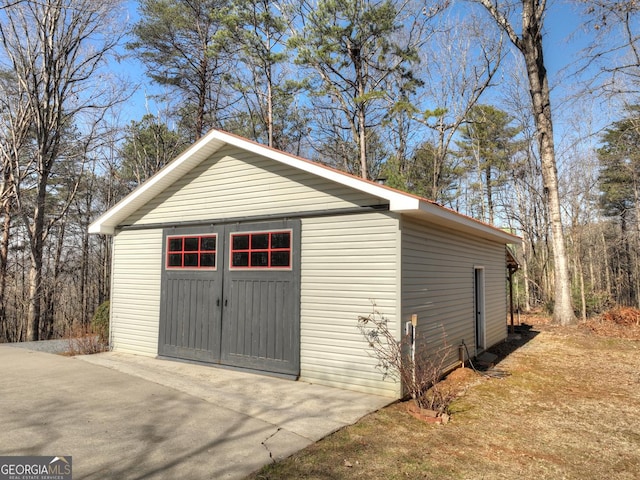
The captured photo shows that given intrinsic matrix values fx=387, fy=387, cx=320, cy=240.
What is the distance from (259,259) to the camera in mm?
6492

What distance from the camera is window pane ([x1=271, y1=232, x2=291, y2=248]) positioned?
245 inches

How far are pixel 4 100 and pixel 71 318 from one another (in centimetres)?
1003

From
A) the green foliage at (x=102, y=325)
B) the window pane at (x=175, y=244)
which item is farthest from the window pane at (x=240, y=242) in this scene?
the green foliage at (x=102, y=325)

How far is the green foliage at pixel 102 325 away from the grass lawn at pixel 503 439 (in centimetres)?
718

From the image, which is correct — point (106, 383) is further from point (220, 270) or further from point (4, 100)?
point (4, 100)

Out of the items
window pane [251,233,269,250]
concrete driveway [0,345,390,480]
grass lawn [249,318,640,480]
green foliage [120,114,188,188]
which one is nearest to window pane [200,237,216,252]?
window pane [251,233,269,250]

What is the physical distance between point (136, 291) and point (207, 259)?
2153mm

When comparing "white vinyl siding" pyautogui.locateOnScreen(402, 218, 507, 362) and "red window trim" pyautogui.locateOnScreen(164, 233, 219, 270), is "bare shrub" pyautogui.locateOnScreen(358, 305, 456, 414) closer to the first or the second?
"white vinyl siding" pyautogui.locateOnScreen(402, 218, 507, 362)

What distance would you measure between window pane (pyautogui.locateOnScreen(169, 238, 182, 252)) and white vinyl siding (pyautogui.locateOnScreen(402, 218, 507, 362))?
177 inches

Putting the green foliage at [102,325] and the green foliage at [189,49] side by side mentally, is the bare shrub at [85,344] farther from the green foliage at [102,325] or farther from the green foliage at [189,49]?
the green foliage at [189,49]

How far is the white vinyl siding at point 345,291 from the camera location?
5.30m

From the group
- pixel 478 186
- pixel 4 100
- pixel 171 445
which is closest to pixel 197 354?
pixel 171 445

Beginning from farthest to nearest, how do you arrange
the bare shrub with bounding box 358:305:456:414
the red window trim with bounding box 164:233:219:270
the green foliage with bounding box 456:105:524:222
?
the green foliage with bounding box 456:105:524:222, the red window trim with bounding box 164:233:219:270, the bare shrub with bounding box 358:305:456:414

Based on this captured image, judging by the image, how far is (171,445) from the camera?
3543 millimetres
